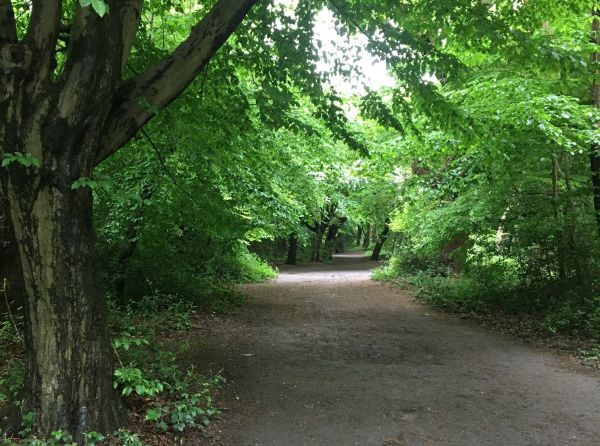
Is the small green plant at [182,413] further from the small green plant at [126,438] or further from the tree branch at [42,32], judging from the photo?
the tree branch at [42,32]

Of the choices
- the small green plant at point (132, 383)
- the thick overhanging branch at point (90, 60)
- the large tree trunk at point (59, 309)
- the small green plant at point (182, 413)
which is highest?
the thick overhanging branch at point (90, 60)

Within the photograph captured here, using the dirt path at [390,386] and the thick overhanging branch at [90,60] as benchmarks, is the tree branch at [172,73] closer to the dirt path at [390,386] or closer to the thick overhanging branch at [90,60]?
the thick overhanging branch at [90,60]

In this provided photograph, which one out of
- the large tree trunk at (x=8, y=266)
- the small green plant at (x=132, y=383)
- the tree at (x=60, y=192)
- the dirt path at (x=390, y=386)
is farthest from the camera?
the large tree trunk at (x=8, y=266)

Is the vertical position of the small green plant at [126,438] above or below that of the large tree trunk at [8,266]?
below

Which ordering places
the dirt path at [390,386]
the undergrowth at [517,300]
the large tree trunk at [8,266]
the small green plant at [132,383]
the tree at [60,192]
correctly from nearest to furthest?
1. the tree at [60,192]
2. the small green plant at [132,383]
3. the dirt path at [390,386]
4. the large tree trunk at [8,266]
5. the undergrowth at [517,300]

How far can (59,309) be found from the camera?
3889mm

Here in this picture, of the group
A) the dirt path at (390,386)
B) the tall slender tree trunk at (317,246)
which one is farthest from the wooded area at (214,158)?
the tall slender tree trunk at (317,246)

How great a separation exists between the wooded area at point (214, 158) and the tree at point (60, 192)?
14 millimetres

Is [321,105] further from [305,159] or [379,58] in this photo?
[305,159]

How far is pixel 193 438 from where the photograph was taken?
4.46m

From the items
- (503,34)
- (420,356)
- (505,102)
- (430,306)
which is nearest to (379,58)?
(503,34)

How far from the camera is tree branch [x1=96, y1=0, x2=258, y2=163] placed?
4.30m

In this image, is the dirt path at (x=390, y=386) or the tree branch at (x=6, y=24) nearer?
the tree branch at (x=6, y=24)

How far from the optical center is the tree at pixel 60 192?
12.4ft
